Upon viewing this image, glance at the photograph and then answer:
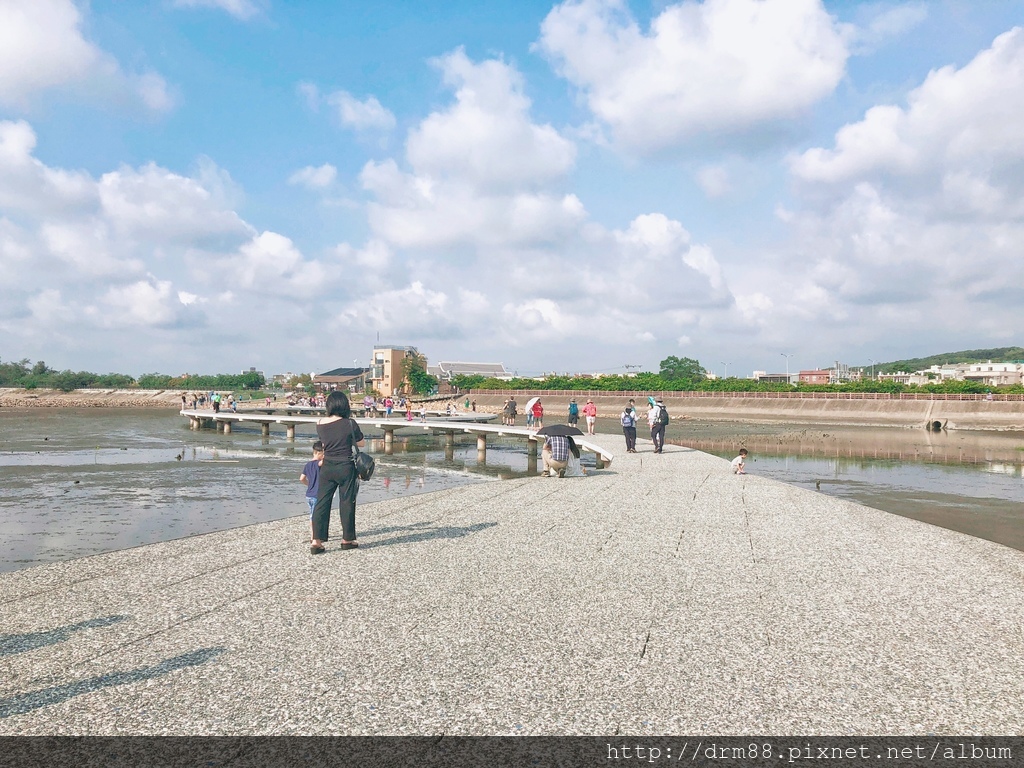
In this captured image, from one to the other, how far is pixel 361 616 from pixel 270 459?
24.9 meters

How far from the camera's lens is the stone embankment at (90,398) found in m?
92.9

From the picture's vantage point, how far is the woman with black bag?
27.8ft

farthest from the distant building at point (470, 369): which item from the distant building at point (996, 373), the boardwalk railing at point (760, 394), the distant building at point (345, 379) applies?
the distant building at point (996, 373)

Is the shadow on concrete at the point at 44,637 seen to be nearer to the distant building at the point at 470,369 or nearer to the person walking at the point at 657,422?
the person walking at the point at 657,422

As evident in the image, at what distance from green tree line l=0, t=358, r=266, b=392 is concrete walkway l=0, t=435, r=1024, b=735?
5290 inches

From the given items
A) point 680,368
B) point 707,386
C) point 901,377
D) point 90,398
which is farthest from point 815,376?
point 90,398

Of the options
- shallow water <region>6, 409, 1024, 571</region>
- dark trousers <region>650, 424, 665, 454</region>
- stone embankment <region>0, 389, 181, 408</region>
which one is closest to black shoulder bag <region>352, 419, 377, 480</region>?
shallow water <region>6, 409, 1024, 571</region>

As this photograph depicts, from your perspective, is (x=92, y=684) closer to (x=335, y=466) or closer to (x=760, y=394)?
(x=335, y=466)

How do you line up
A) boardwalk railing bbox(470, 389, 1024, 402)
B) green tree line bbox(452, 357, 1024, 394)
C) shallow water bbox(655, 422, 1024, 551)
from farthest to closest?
green tree line bbox(452, 357, 1024, 394) < boardwalk railing bbox(470, 389, 1024, 402) < shallow water bbox(655, 422, 1024, 551)

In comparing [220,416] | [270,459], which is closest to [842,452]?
[270,459]

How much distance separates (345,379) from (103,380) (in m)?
45.9

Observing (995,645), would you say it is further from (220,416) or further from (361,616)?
(220,416)

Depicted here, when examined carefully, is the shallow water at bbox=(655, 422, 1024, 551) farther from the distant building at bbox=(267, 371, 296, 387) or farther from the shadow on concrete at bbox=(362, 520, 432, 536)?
the distant building at bbox=(267, 371, 296, 387)

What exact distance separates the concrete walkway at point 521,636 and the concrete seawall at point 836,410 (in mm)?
59614
